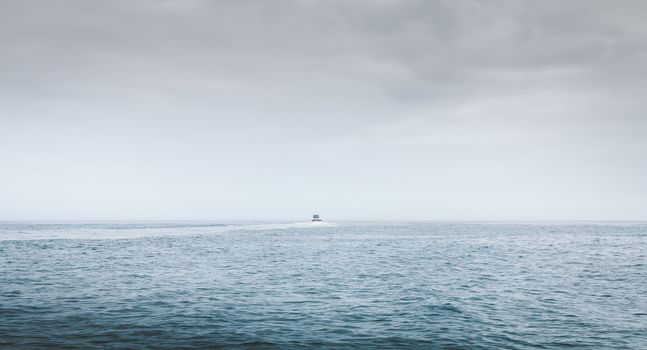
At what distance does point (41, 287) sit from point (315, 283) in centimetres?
2177

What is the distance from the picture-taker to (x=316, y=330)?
22.3 meters

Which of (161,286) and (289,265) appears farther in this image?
(289,265)

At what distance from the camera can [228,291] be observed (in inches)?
1344

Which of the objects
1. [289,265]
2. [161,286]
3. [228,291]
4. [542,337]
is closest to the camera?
[542,337]

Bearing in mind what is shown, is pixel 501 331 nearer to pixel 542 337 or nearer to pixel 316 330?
pixel 542 337

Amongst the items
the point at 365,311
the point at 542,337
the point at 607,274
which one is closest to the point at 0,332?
the point at 365,311

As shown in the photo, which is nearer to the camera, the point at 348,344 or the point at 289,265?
the point at 348,344

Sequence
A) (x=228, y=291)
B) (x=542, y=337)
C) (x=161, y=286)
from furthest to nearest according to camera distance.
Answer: (x=161, y=286), (x=228, y=291), (x=542, y=337)

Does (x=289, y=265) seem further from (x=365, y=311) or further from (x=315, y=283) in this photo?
(x=365, y=311)

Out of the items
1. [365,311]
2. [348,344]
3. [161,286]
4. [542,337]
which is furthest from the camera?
[161,286]

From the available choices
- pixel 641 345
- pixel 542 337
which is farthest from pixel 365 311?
pixel 641 345

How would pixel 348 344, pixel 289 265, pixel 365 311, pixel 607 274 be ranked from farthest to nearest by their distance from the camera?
pixel 289 265 < pixel 607 274 < pixel 365 311 < pixel 348 344

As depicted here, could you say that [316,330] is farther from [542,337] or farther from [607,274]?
[607,274]

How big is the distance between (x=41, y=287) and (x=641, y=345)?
3940 cm
